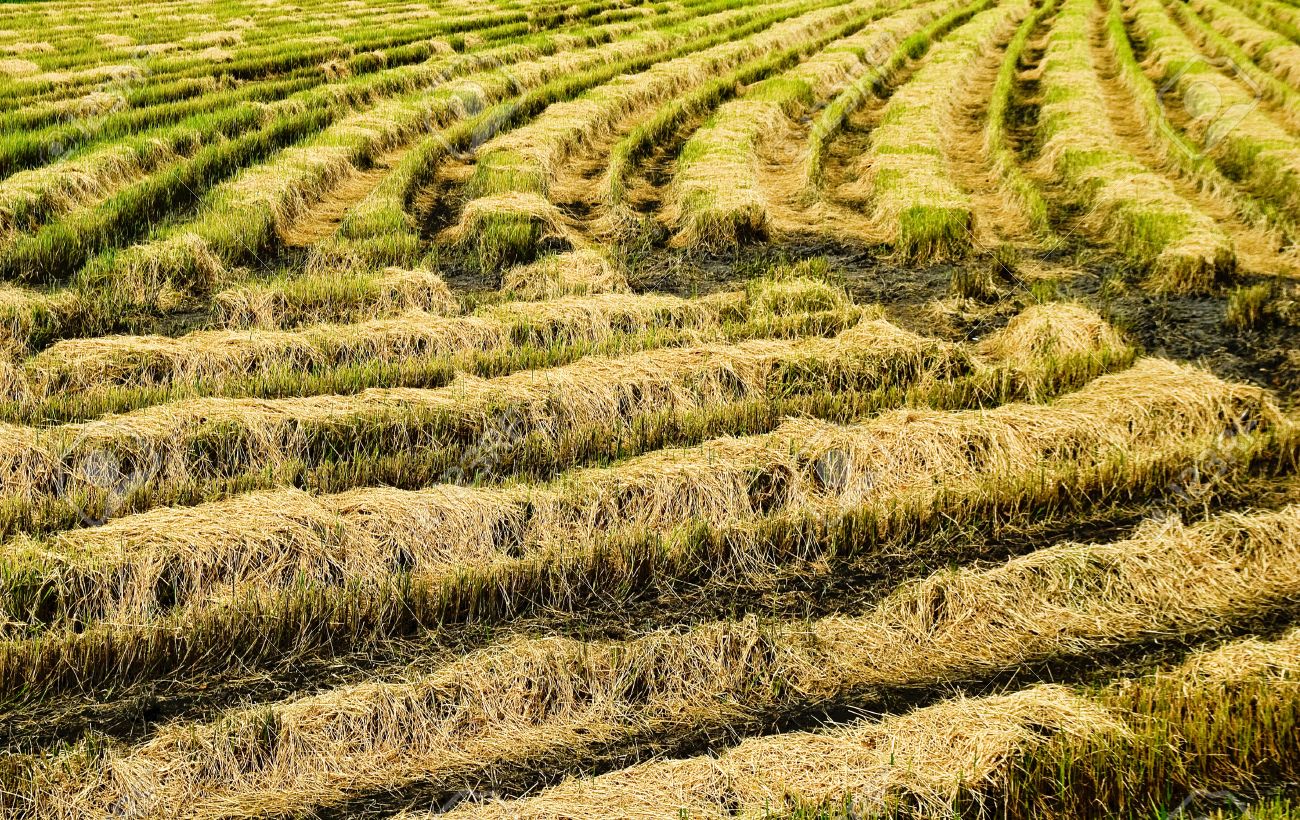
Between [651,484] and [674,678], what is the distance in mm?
1435

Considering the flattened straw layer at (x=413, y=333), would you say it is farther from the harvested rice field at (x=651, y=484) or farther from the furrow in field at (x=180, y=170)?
the furrow in field at (x=180, y=170)

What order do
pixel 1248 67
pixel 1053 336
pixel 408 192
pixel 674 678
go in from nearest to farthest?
pixel 674 678, pixel 1053 336, pixel 408 192, pixel 1248 67

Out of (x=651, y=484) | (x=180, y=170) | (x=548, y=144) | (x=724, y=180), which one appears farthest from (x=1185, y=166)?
(x=180, y=170)

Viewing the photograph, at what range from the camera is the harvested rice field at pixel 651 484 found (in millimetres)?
3539

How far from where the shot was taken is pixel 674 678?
4.01 m

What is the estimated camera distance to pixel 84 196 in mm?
10461

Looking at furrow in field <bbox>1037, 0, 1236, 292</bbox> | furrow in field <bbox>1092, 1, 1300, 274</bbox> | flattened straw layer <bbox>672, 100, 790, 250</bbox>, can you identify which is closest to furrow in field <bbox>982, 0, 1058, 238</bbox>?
furrow in field <bbox>1037, 0, 1236, 292</bbox>

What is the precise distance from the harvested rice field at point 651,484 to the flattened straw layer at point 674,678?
0.02 m

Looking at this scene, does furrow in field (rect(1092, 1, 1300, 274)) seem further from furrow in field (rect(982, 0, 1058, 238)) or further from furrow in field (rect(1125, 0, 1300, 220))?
furrow in field (rect(982, 0, 1058, 238))

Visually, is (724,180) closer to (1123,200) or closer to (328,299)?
(1123,200)

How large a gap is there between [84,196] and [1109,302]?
10309 mm

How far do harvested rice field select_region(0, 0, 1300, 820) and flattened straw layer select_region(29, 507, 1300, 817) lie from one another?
0.06 feet

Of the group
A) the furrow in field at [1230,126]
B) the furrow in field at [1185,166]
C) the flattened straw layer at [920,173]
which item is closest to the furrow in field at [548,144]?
the flattened straw layer at [920,173]

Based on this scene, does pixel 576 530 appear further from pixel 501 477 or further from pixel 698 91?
pixel 698 91
